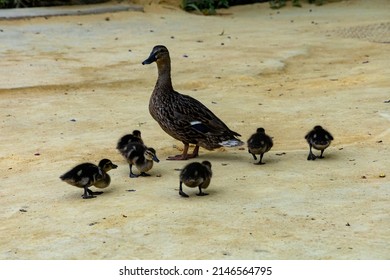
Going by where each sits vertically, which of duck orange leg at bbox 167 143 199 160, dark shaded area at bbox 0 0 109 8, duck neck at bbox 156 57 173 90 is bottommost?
duck orange leg at bbox 167 143 199 160

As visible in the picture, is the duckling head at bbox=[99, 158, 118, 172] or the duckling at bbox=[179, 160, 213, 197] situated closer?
the duckling at bbox=[179, 160, 213, 197]

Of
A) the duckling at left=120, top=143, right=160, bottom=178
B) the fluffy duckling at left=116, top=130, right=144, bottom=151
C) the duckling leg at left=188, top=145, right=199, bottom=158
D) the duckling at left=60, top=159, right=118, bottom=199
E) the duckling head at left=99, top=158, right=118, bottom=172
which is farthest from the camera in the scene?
the duckling leg at left=188, top=145, right=199, bottom=158

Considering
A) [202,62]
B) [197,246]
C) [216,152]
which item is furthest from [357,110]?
[197,246]

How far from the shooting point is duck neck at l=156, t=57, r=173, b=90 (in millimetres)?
10273

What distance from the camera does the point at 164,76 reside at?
1040cm

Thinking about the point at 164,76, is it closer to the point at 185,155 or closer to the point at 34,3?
the point at 185,155

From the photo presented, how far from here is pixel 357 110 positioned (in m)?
11.5

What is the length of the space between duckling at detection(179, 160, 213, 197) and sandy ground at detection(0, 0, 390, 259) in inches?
4.6

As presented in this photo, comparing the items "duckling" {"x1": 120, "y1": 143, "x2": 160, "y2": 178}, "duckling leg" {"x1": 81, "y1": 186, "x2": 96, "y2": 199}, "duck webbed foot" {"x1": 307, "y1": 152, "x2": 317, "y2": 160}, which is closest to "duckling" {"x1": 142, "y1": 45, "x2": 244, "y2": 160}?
"duck webbed foot" {"x1": 307, "y1": 152, "x2": 317, "y2": 160}

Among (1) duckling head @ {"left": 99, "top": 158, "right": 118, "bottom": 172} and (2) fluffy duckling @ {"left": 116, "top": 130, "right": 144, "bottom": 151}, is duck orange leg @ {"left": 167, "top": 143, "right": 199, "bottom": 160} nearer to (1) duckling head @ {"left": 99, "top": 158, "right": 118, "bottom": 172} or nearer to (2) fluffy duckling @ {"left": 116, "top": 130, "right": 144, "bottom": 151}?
(2) fluffy duckling @ {"left": 116, "top": 130, "right": 144, "bottom": 151}

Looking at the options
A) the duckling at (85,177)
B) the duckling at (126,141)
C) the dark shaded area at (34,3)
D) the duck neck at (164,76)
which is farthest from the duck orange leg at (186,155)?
the dark shaded area at (34,3)

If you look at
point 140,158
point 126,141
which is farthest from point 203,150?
point 140,158

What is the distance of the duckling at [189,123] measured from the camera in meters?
9.78

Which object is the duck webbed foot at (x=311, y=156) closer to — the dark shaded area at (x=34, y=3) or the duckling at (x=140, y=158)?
the duckling at (x=140, y=158)
